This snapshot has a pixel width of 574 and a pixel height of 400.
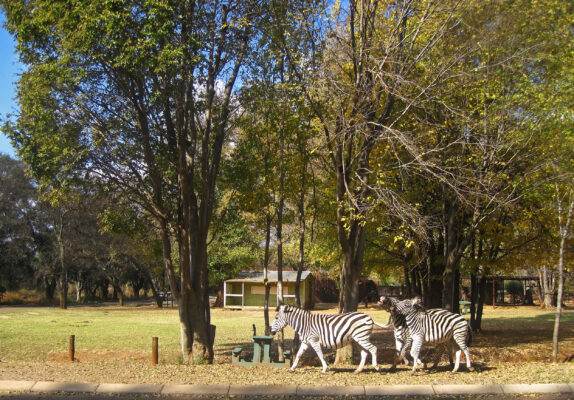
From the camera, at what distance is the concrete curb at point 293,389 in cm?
817

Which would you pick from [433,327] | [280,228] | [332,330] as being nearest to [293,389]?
[332,330]

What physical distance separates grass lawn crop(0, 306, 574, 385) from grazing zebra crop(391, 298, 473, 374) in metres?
0.65

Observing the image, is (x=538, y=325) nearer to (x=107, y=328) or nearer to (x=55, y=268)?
(x=107, y=328)

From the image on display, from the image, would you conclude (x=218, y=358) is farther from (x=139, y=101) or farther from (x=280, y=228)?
(x=139, y=101)

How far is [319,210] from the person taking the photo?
16.4 m

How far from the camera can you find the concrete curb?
817 cm

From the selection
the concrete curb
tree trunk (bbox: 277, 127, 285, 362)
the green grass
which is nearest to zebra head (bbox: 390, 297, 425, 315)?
the concrete curb

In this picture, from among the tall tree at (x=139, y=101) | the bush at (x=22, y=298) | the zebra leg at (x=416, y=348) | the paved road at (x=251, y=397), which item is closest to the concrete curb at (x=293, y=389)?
the paved road at (x=251, y=397)

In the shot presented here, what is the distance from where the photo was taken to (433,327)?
10328mm

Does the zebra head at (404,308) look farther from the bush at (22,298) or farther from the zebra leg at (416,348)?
the bush at (22,298)

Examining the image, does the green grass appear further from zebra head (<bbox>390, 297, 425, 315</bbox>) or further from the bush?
the bush

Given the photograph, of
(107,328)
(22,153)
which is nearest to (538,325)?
(107,328)

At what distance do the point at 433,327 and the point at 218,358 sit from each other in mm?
7544

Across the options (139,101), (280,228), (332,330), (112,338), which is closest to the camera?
(332,330)
